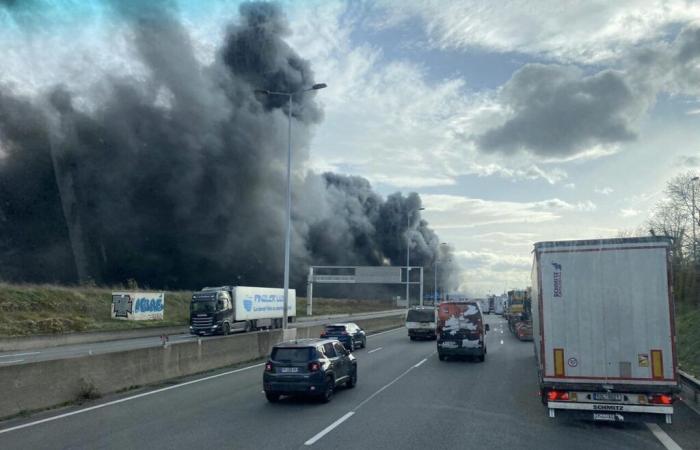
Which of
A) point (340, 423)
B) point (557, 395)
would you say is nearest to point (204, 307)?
point (340, 423)

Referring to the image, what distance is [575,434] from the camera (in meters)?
9.04

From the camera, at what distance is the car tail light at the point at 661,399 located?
8.81m

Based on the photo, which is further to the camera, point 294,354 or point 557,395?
point 294,354

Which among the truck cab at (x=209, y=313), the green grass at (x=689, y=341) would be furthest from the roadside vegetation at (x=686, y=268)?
the truck cab at (x=209, y=313)

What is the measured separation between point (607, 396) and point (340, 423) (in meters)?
4.47

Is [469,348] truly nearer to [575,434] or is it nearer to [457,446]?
[575,434]

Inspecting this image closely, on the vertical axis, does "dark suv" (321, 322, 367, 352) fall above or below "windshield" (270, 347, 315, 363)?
below

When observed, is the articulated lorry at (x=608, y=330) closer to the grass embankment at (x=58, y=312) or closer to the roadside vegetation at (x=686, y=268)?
the roadside vegetation at (x=686, y=268)

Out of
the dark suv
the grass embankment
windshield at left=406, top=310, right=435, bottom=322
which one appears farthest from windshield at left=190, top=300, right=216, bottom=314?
windshield at left=406, top=310, right=435, bottom=322

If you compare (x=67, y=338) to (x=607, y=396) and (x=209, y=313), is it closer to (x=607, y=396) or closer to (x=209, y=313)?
(x=209, y=313)

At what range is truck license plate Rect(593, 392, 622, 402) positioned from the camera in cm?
909

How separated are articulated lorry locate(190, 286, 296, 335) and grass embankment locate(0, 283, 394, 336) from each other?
16.7ft

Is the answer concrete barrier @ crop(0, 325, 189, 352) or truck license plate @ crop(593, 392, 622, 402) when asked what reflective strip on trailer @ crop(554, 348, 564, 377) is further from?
concrete barrier @ crop(0, 325, 189, 352)

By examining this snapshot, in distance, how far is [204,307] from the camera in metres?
35.2
